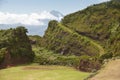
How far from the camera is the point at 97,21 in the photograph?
80.5m

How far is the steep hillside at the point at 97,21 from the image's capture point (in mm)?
76625

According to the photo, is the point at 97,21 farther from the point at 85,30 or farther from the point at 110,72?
the point at 110,72

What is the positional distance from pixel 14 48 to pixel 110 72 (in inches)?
983

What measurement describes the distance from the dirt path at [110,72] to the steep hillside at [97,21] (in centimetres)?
3975

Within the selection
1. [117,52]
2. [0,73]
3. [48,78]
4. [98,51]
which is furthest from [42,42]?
[48,78]

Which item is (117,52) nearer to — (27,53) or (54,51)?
(27,53)

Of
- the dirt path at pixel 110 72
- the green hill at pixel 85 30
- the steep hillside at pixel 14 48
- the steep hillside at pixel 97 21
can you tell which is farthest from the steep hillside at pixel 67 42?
the dirt path at pixel 110 72

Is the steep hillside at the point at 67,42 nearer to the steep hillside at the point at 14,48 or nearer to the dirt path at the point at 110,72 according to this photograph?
the steep hillside at the point at 14,48

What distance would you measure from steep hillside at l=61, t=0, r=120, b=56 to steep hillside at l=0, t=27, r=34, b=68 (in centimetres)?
2271

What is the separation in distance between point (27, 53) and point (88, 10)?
118 feet

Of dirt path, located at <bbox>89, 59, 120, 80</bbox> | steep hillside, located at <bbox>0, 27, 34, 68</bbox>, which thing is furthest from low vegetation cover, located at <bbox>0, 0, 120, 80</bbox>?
dirt path, located at <bbox>89, 59, 120, 80</bbox>

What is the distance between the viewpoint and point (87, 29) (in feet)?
264

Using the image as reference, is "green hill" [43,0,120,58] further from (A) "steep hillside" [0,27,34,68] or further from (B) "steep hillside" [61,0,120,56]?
(A) "steep hillside" [0,27,34,68]

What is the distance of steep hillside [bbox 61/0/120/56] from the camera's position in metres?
76.6
